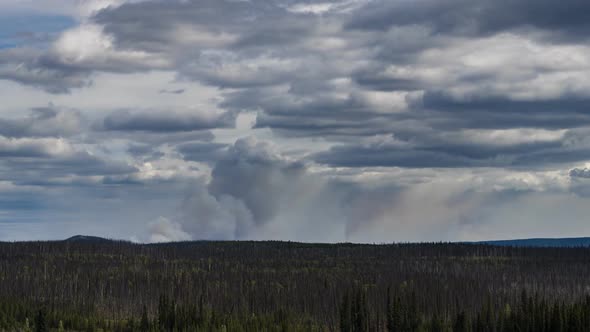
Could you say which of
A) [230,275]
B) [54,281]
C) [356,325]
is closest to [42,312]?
[356,325]

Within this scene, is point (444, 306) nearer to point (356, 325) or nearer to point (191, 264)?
point (356, 325)

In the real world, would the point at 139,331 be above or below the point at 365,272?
below

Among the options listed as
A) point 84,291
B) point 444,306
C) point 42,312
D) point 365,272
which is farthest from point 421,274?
point 42,312

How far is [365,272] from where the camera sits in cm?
15338

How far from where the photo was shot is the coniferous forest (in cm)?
8219

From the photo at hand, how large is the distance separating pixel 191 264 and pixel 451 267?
186 feet

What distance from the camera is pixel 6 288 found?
116 meters

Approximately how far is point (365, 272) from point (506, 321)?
7063 cm

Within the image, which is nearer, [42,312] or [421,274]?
[42,312]

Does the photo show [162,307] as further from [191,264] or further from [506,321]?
[191,264]

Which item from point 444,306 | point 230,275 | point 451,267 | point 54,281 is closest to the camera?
point 444,306

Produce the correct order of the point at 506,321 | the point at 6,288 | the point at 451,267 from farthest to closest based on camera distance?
1. the point at 451,267
2. the point at 6,288
3. the point at 506,321

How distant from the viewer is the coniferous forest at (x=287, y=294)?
82188mm

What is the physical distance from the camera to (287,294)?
364 feet
